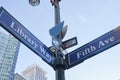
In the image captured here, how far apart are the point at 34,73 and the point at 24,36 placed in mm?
180071

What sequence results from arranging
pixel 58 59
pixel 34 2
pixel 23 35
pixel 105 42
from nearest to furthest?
1. pixel 23 35
2. pixel 58 59
3. pixel 105 42
4. pixel 34 2

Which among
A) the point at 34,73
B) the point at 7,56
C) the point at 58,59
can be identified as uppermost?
the point at 34,73

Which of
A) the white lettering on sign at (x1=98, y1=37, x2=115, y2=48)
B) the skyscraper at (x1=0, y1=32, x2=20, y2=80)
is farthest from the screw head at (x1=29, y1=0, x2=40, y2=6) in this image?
the skyscraper at (x1=0, y1=32, x2=20, y2=80)

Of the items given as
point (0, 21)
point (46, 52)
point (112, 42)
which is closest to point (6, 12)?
point (0, 21)

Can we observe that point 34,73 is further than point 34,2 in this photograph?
Yes

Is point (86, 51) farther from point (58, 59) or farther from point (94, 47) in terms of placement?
point (58, 59)

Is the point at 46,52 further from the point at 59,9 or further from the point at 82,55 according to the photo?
the point at 59,9

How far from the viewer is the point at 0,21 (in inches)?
167

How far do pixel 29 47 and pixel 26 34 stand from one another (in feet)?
1.11

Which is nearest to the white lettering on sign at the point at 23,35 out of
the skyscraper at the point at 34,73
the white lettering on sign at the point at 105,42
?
the white lettering on sign at the point at 105,42

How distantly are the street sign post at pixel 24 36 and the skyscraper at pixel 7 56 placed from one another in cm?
13297

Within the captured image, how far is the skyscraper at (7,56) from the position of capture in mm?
134750

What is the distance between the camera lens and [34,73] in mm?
181375

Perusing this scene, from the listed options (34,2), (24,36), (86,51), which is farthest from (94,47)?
(34,2)
